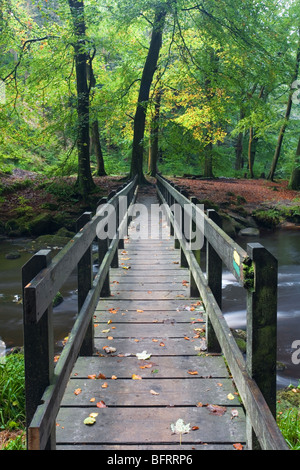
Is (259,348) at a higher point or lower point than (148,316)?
higher

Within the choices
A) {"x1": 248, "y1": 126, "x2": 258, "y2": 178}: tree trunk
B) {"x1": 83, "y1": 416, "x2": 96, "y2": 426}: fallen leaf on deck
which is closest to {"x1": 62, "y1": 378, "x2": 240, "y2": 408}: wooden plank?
{"x1": 83, "y1": 416, "x2": 96, "y2": 426}: fallen leaf on deck

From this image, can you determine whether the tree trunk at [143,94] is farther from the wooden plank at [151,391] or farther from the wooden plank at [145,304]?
the wooden plank at [151,391]

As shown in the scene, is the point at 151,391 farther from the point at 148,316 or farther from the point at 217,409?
the point at 148,316

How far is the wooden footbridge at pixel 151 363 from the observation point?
89.7 inches

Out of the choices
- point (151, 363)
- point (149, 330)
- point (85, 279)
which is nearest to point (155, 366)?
point (151, 363)

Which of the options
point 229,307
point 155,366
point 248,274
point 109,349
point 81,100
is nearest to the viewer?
point 248,274

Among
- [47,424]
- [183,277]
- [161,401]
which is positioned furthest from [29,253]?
[47,424]

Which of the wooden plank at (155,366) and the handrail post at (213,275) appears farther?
the handrail post at (213,275)

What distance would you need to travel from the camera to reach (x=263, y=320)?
239 cm

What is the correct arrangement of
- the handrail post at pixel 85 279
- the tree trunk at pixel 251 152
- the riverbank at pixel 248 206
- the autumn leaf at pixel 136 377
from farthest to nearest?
the tree trunk at pixel 251 152, the riverbank at pixel 248 206, the handrail post at pixel 85 279, the autumn leaf at pixel 136 377

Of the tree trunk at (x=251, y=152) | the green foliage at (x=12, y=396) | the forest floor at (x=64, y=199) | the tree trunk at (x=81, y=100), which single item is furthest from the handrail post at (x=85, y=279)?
the tree trunk at (x=251, y=152)

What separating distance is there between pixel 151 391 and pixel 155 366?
1.54 feet

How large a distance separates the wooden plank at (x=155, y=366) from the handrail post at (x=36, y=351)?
61.4 inches

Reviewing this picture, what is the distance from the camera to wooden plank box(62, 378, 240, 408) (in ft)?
11.0
